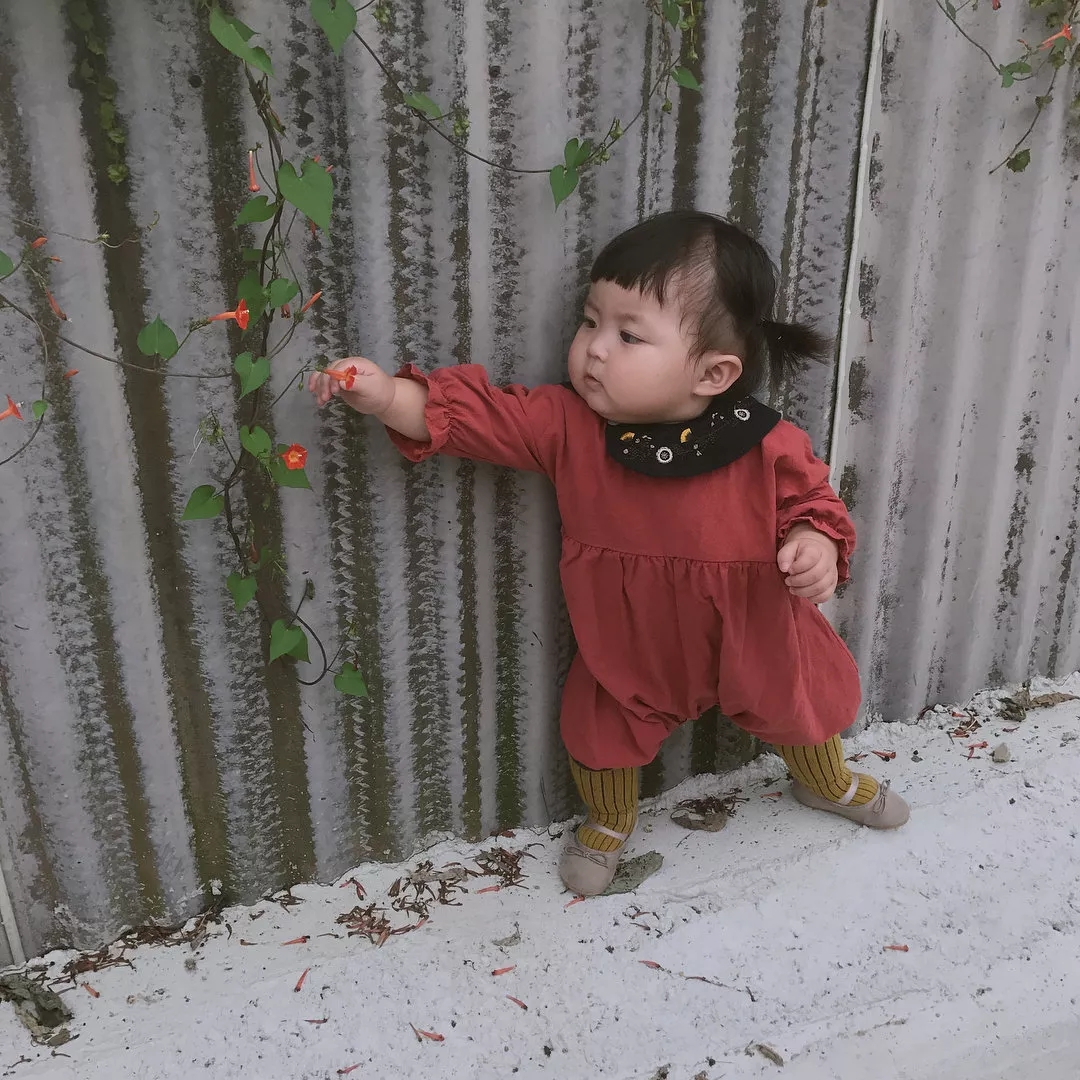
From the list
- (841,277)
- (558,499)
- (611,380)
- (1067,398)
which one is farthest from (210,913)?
(1067,398)

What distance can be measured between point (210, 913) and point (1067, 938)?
1584 millimetres

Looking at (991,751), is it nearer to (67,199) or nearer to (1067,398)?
(1067,398)

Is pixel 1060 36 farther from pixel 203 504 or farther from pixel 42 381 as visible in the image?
pixel 42 381

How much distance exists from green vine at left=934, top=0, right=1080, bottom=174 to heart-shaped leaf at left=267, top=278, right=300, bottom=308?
1.32 metres

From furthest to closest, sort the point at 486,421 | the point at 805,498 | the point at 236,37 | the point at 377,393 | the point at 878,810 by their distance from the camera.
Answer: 1. the point at 878,810
2. the point at 805,498
3. the point at 486,421
4. the point at 377,393
5. the point at 236,37

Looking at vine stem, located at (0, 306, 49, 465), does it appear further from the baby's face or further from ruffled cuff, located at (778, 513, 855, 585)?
ruffled cuff, located at (778, 513, 855, 585)

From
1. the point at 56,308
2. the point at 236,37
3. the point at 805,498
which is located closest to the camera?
the point at 236,37

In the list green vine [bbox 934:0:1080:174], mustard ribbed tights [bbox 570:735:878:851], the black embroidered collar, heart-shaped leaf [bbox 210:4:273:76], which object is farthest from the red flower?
green vine [bbox 934:0:1080:174]

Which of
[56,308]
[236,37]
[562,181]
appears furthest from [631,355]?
[56,308]

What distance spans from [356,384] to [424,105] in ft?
1.37

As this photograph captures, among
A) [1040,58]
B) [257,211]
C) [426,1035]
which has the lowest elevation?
[426,1035]

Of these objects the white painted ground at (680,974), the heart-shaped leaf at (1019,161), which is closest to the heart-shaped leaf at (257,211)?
the white painted ground at (680,974)

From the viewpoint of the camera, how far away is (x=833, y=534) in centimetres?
154

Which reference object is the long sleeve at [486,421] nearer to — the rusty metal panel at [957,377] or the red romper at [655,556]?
the red romper at [655,556]
